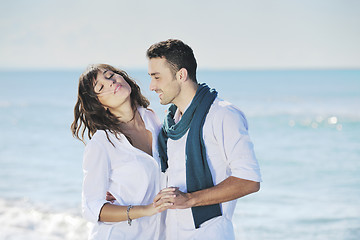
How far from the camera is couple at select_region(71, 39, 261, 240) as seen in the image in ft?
7.43

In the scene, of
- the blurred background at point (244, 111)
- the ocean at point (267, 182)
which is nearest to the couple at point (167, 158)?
the ocean at point (267, 182)

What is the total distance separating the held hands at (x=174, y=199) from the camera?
2238mm

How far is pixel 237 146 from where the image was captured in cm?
223

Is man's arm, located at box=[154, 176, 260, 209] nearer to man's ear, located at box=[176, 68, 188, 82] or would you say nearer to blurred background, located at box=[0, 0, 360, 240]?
man's ear, located at box=[176, 68, 188, 82]

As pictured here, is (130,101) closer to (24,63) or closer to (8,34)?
(8,34)

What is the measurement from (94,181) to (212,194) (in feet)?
2.06

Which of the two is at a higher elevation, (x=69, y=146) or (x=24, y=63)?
(x=69, y=146)

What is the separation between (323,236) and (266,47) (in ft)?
153

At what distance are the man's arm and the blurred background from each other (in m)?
1.62

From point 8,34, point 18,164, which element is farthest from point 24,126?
point 8,34

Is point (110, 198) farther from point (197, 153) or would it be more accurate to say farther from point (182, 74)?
point (182, 74)

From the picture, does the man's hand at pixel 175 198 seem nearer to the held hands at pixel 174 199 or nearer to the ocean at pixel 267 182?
the held hands at pixel 174 199

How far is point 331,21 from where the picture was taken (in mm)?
41062

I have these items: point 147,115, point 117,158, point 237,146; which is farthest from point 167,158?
point 237,146
